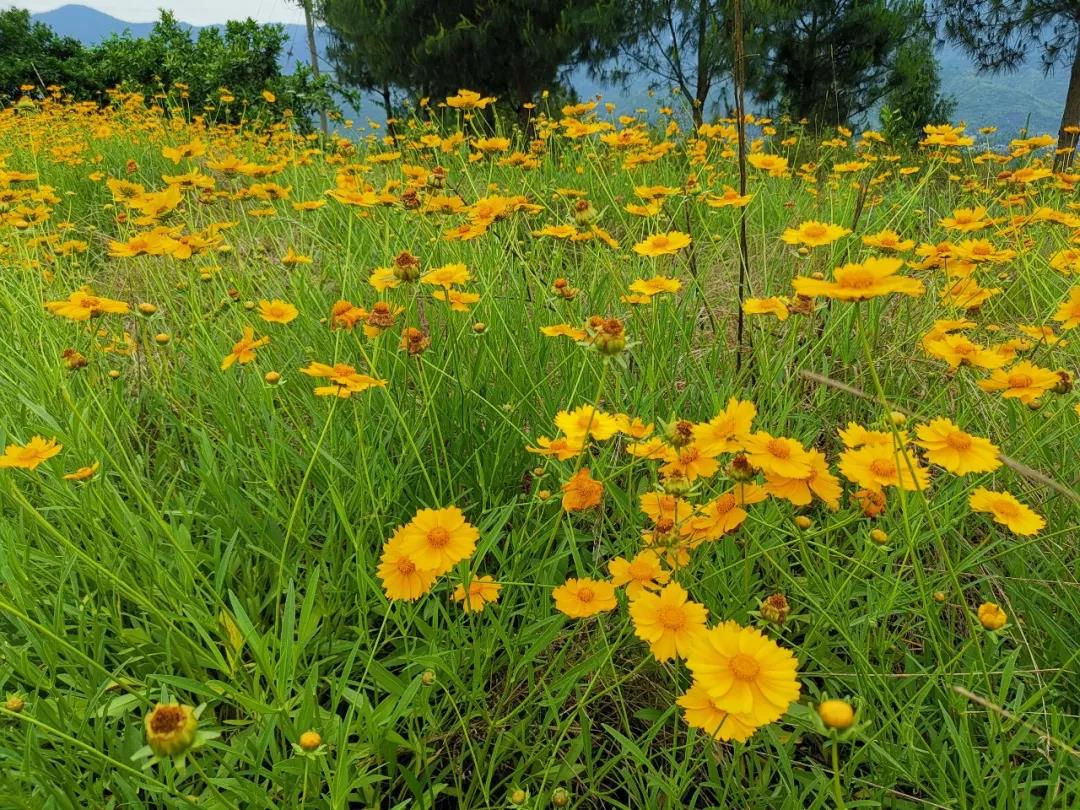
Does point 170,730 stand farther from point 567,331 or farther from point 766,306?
point 766,306

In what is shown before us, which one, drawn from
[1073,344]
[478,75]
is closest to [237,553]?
[1073,344]

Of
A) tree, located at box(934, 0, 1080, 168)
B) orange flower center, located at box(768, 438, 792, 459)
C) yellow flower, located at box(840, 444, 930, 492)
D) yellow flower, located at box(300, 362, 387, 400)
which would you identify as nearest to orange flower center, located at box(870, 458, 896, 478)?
yellow flower, located at box(840, 444, 930, 492)

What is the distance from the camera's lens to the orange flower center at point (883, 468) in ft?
2.43

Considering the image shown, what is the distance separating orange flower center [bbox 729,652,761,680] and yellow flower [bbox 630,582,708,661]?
98 millimetres

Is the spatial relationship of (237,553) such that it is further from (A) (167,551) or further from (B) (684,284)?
(B) (684,284)

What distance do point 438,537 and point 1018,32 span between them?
11.6 meters

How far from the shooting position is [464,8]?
7.91 metres

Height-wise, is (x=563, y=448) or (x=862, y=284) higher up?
(x=862, y=284)

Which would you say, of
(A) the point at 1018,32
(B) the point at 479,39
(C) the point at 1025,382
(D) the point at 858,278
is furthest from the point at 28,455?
(A) the point at 1018,32

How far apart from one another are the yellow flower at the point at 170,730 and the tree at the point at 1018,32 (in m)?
9.98

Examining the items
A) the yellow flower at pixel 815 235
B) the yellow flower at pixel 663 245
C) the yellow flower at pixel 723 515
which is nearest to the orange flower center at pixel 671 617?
the yellow flower at pixel 723 515

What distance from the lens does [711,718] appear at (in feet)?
1.95

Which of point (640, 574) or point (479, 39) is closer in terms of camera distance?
point (640, 574)

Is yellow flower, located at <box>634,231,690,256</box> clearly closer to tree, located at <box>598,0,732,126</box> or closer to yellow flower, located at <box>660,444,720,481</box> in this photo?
yellow flower, located at <box>660,444,720,481</box>
